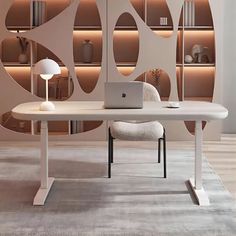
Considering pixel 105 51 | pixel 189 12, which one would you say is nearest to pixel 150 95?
pixel 105 51

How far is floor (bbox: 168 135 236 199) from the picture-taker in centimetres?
472

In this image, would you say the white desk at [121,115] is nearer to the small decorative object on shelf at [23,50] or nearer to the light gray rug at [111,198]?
the light gray rug at [111,198]

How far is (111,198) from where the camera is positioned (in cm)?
415

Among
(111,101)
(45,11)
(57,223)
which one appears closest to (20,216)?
(57,223)

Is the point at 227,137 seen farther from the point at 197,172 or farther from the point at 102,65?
the point at 197,172

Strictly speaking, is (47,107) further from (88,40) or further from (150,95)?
(88,40)

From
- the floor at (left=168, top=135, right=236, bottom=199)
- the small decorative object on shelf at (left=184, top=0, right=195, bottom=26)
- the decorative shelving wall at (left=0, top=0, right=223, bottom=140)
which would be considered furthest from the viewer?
the small decorative object on shelf at (left=184, top=0, right=195, bottom=26)

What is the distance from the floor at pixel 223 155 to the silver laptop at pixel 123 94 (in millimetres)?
1092

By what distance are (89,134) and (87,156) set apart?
34.5 inches

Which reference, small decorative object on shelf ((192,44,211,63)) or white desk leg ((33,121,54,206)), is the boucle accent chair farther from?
small decorative object on shelf ((192,44,211,63))

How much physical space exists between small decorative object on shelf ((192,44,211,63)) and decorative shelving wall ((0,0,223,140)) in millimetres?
56

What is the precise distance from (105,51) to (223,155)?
72.1 inches

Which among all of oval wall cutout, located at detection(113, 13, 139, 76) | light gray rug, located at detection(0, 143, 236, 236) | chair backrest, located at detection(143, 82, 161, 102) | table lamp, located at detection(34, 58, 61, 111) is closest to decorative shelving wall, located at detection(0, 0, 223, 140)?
oval wall cutout, located at detection(113, 13, 139, 76)

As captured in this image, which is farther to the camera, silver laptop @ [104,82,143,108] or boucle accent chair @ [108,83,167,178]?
boucle accent chair @ [108,83,167,178]
